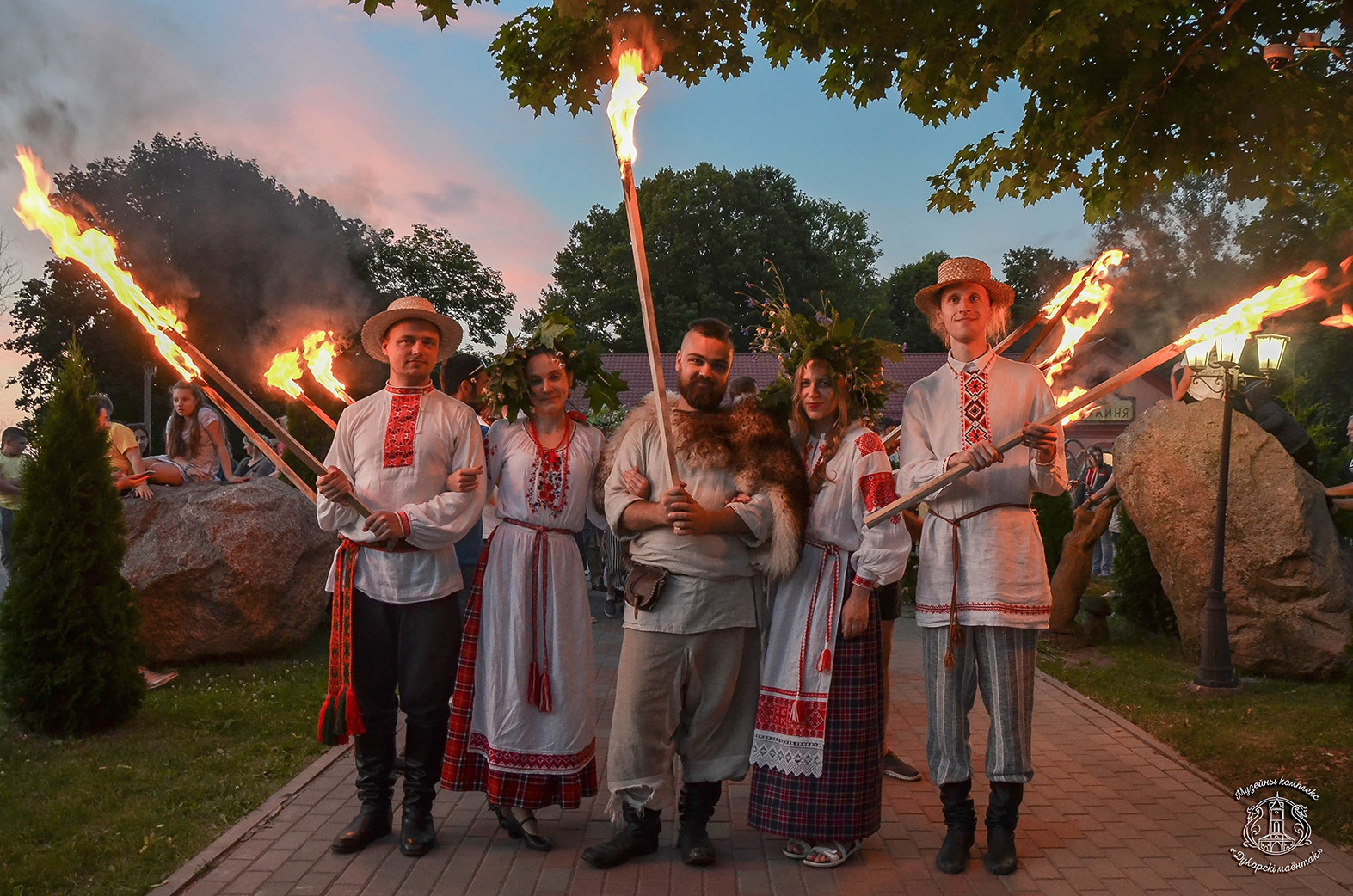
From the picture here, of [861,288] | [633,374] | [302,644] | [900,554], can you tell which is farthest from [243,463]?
[861,288]

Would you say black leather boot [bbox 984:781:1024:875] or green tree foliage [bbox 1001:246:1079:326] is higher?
green tree foliage [bbox 1001:246:1079:326]

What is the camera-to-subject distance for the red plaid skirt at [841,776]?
448 cm

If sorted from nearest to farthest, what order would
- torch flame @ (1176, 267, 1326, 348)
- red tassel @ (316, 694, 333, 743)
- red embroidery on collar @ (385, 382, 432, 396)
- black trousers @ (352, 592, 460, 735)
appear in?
1. torch flame @ (1176, 267, 1326, 348)
2. red tassel @ (316, 694, 333, 743)
3. black trousers @ (352, 592, 460, 735)
4. red embroidery on collar @ (385, 382, 432, 396)

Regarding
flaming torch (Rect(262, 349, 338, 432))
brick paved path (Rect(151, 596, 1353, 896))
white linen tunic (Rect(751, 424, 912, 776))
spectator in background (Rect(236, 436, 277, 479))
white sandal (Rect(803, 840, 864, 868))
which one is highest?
flaming torch (Rect(262, 349, 338, 432))

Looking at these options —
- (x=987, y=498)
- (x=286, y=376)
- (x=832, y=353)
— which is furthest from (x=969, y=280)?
(x=286, y=376)

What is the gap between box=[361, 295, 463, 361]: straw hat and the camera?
192 inches

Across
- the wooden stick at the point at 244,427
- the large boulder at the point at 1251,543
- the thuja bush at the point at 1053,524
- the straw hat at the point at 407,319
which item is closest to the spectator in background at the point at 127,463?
the straw hat at the point at 407,319

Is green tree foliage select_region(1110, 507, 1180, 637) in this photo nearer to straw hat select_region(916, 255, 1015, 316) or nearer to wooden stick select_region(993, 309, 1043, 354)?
wooden stick select_region(993, 309, 1043, 354)

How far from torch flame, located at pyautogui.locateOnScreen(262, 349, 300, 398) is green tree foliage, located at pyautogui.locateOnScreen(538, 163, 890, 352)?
111 feet

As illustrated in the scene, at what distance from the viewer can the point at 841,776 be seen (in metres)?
4.48

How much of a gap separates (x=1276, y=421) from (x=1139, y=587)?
2082 millimetres

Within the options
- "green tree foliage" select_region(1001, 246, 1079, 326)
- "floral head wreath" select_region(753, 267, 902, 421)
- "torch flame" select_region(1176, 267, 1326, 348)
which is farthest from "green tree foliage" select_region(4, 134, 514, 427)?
"green tree foliage" select_region(1001, 246, 1079, 326)

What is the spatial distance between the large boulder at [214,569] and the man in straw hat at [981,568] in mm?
5929

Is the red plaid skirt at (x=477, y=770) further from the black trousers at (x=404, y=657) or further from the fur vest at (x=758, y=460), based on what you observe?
the fur vest at (x=758, y=460)
